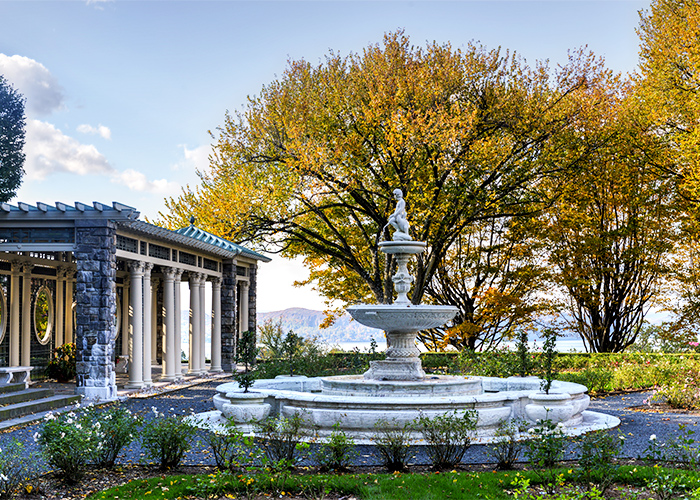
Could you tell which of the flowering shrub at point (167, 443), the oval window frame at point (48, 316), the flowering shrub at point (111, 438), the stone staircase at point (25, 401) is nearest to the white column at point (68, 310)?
the oval window frame at point (48, 316)

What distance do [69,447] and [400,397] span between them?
4.92 m

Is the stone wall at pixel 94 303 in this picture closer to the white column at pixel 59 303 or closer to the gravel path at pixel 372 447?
the gravel path at pixel 372 447

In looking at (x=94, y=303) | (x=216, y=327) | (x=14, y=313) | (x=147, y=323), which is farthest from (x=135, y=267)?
(x=216, y=327)

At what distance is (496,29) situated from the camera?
19.2 metres

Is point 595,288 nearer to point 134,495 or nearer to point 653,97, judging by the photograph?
point 653,97

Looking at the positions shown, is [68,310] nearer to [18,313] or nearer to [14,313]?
[18,313]

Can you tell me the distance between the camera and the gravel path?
820cm

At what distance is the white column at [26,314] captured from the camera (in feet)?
55.6

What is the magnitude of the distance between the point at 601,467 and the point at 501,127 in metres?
16.1

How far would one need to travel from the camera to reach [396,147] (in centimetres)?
2014

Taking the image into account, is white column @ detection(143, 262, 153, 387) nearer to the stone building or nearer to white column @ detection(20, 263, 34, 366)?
the stone building

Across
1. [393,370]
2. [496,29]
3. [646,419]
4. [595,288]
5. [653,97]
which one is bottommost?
[646,419]

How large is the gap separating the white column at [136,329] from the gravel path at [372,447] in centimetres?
123

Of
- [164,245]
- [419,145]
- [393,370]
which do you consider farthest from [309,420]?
[419,145]
